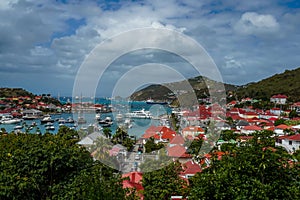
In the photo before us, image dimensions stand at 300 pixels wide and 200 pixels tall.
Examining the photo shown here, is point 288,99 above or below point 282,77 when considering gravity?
below

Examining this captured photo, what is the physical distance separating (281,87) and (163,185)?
52295 millimetres

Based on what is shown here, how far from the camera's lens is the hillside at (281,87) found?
47.3 meters

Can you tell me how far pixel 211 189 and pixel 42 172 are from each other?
3004 mm

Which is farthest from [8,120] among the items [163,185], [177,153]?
[163,185]

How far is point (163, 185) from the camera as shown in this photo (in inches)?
266

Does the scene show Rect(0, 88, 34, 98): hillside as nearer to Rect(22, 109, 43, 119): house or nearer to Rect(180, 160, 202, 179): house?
Rect(22, 109, 43, 119): house

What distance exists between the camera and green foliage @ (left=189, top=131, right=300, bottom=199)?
12.8ft

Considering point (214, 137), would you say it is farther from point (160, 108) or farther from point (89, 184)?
point (160, 108)

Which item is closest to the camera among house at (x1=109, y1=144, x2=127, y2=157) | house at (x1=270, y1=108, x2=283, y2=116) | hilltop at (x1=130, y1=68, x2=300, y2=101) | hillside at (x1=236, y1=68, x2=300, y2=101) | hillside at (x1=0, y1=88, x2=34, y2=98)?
house at (x1=109, y1=144, x2=127, y2=157)

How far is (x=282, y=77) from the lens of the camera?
197 feet

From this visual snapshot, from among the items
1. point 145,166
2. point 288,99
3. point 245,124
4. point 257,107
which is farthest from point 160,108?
point 145,166

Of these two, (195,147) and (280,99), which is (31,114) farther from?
(280,99)

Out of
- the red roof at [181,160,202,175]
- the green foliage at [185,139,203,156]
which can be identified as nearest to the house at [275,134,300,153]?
the green foliage at [185,139,203,156]

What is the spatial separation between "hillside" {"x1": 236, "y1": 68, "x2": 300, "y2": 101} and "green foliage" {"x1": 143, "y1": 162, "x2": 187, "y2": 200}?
4185cm
